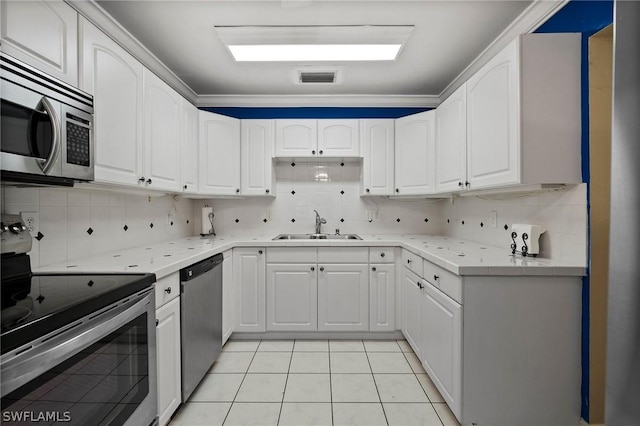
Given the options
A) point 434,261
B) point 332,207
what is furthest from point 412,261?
point 332,207

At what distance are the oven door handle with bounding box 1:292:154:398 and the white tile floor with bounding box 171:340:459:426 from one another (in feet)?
3.21

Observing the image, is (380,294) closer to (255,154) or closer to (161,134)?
(255,154)

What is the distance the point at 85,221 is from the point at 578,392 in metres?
2.95

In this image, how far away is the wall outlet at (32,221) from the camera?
57.7 inches

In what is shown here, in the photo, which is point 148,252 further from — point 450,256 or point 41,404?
point 450,256

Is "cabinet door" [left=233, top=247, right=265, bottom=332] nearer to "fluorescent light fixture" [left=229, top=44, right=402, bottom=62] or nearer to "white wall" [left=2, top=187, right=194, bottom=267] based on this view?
"white wall" [left=2, top=187, right=194, bottom=267]

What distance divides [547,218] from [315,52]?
1.92 meters

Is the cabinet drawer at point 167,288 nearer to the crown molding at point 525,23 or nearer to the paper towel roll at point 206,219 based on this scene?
the paper towel roll at point 206,219

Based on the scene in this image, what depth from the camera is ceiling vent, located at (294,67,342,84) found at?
2482 millimetres

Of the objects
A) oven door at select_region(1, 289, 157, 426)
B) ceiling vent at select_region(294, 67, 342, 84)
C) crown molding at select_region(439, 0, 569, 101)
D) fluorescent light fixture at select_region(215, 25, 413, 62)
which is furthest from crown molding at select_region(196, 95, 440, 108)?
oven door at select_region(1, 289, 157, 426)

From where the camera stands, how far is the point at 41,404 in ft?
2.71

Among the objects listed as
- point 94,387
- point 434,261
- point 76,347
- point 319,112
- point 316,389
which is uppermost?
point 319,112

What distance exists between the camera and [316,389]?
1.97 meters

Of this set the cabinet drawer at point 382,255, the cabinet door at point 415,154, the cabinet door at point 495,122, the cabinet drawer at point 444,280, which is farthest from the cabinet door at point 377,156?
the cabinet drawer at point 444,280
